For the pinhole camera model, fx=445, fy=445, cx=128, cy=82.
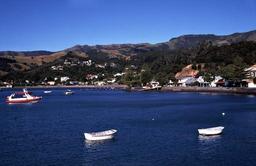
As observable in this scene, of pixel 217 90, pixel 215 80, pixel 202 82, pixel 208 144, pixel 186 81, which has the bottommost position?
pixel 208 144

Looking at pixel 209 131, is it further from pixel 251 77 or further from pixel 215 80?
pixel 215 80

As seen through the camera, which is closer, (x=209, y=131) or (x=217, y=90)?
(x=209, y=131)

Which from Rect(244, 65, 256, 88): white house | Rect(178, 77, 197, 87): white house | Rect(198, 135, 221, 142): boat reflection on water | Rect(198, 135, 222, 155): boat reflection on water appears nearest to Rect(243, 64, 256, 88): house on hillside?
Rect(244, 65, 256, 88): white house

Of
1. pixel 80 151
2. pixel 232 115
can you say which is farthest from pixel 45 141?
pixel 232 115

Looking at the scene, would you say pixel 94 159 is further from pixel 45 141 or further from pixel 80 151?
pixel 45 141

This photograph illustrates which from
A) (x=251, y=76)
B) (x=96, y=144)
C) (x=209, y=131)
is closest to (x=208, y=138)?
(x=209, y=131)

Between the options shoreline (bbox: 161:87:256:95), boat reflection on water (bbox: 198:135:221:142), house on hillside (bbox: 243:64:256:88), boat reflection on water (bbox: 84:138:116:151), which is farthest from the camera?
house on hillside (bbox: 243:64:256:88)

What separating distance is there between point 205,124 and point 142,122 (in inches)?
353

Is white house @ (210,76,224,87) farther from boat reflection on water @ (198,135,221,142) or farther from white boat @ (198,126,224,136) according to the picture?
boat reflection on water @ (198,135,221,142)

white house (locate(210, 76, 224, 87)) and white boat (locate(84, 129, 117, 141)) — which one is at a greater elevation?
white house (locate(210, 76, 224, 87))

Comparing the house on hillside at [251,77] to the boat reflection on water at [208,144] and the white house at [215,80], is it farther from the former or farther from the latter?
the boat reflection on water at [208,144]

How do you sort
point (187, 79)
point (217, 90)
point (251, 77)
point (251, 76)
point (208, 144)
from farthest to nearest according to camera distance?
point (187, 79) < point (251, 76) < point (251, 77) < point (217, 90) < point (208, 144)

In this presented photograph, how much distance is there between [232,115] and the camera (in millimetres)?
66750

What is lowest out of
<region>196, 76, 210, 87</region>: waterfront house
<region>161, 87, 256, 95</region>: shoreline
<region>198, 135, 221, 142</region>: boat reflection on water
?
<region>198, 135, 221, 142</region>: boat reflection on water
